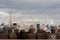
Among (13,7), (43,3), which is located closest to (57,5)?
(43,3)

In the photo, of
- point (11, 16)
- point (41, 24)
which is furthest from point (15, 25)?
point (41, 24)

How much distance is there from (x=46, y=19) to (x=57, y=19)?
0.20 metres

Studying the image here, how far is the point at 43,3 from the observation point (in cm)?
404

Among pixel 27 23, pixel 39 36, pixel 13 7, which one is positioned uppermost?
pixel 13 7

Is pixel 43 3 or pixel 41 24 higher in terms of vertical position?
pixel 43 3

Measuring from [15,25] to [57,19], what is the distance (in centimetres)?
78

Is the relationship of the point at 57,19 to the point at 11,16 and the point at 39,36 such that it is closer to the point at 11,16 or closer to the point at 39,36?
the point at 39,36

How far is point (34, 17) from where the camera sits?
4012 mm

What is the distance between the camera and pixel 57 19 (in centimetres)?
397

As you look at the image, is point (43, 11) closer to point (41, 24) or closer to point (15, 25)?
point (41, 24)

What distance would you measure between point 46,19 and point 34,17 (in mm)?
225

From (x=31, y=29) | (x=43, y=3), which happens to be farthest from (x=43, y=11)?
(x=31, y=29)

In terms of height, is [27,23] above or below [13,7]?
below

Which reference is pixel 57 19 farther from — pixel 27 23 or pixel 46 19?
pixel 27 23
